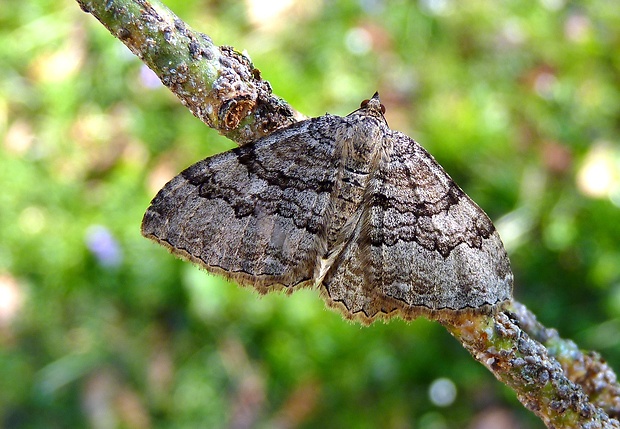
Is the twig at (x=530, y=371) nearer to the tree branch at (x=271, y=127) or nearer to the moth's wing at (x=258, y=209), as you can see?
the tree branch at (x=271, y=127)

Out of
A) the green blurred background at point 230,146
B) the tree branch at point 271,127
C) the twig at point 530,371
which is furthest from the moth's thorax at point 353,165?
the green blurred background at point 230,146

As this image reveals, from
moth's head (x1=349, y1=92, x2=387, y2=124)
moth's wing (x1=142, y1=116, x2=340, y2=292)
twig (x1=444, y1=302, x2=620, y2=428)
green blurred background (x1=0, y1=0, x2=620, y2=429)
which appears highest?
green blurred background (x1=0, y1=0, x2=620, y2=429)

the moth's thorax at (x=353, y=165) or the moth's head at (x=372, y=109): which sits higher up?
the moth's head at (x=372, y=109)

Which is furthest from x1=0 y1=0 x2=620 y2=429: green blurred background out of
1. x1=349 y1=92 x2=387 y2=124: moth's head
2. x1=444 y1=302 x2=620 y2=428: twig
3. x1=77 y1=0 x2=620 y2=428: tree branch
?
x1=444 y1=302 x2=620 y2=428: twig

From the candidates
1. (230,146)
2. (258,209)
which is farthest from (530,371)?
(230,146)

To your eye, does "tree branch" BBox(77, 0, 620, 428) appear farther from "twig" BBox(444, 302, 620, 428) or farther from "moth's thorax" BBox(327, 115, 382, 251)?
"moth's thorax" BBox(327, 115, 382, 251)

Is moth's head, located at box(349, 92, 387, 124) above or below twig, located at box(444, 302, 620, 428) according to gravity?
above
